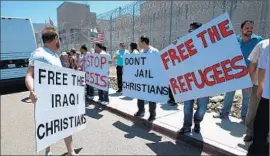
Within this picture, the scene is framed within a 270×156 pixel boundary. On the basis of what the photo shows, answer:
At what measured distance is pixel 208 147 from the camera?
3740 mm

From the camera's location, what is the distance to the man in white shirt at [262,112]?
117 inches

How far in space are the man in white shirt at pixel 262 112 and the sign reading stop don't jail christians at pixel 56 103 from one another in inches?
99.4

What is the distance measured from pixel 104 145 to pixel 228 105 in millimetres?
2717

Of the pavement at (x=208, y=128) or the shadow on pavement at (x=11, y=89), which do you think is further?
the shadow on pavement at (x=11, y=89)

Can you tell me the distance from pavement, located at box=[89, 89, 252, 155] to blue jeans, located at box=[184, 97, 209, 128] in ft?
0.74

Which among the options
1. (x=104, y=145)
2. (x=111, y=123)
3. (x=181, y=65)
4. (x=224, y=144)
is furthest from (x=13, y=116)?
(x=224, y=144)

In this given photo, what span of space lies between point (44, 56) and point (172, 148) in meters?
2.46

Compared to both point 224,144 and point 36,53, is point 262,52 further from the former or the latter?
point 36,53

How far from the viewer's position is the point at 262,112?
3135 mm

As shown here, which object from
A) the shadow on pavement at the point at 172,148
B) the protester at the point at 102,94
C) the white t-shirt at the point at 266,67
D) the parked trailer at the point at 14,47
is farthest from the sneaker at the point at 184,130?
the parked trailer at the point at 14,47

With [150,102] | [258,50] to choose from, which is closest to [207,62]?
[258,50]

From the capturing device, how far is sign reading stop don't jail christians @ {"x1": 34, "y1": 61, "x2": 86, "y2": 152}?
277cm

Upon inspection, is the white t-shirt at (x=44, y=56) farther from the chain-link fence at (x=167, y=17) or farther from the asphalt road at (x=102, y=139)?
the chain-link fence at (x=167, y=17)

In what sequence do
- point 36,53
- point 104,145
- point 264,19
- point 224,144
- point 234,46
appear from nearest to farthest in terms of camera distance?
1. point 36,53
2. point 234,46
3. point 224,144
4. point 104,145
5. point 264,19
